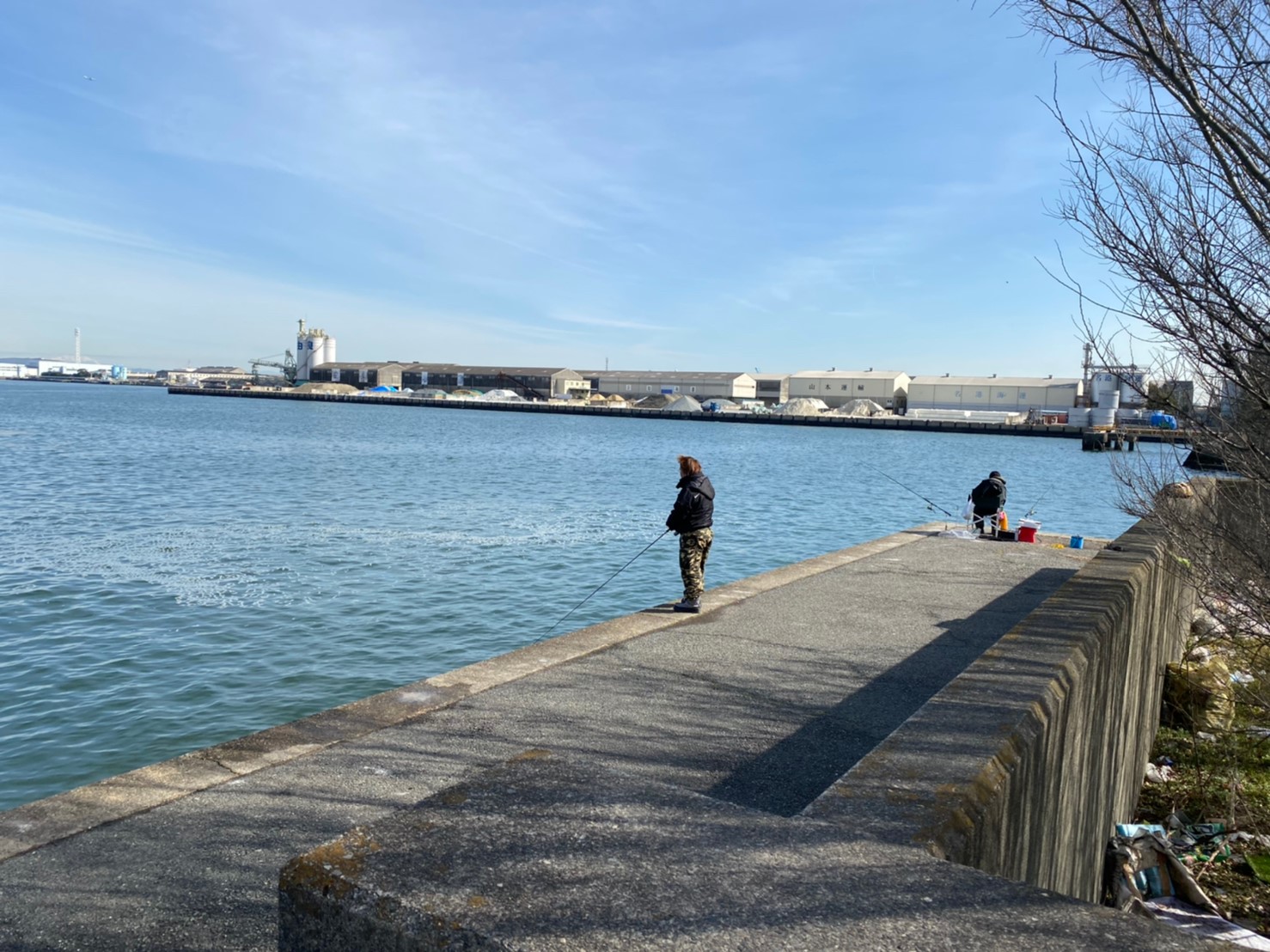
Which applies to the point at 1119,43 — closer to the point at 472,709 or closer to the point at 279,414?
the point at 472,709

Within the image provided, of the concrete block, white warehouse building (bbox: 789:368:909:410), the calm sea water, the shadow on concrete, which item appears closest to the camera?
the concrete block

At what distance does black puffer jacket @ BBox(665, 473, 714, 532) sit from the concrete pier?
3.18ft

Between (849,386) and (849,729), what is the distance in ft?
459

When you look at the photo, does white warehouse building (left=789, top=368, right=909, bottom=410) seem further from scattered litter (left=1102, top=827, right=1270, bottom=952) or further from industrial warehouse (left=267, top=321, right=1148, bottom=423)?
scattered litter (left=1102, top=827, right=1270, bottom=952)

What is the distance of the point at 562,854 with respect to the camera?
2.38 meters

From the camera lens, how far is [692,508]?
1022 centimetres

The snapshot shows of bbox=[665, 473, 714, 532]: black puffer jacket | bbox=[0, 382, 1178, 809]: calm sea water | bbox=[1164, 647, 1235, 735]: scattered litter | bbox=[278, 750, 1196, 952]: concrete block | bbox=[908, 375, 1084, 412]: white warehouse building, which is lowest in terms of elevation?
bbox=[0, 382, 1178, 809]: calm sea water

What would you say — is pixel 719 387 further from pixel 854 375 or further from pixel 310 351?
pixel 310 351

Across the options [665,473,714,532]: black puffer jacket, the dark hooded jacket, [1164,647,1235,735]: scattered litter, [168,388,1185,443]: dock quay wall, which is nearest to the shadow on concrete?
[1164,647,1235,735]: scattered litter

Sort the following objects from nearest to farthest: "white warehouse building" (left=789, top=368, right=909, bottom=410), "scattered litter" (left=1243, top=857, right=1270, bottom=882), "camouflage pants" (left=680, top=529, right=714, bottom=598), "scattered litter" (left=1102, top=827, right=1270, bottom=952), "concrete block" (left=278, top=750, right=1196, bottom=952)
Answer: "concrete block" (left=278, top=750, right=1196, bottom=952) < "scattered litter" (left=1102, top=827, right=1270, bottom=952) < "scattered litter" (left=1243, top=857, right=1270, bottom=882) < "camouflage pants" (left=680, top=529, right=714, bottom=598) < "white warehouse building" (left=789, top=368, right=909, bottom=410)

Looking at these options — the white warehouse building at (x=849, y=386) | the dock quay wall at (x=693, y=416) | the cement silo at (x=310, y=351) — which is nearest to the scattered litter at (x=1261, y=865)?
the dock quay wall at (x=693, y=416)

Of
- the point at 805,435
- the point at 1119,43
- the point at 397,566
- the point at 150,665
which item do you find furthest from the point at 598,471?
the point at 805,435

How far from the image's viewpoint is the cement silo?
551ft

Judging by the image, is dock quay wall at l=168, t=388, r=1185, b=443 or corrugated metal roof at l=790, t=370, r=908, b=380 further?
corrugated metal roof at l=790, t=370, r=908, b=380
